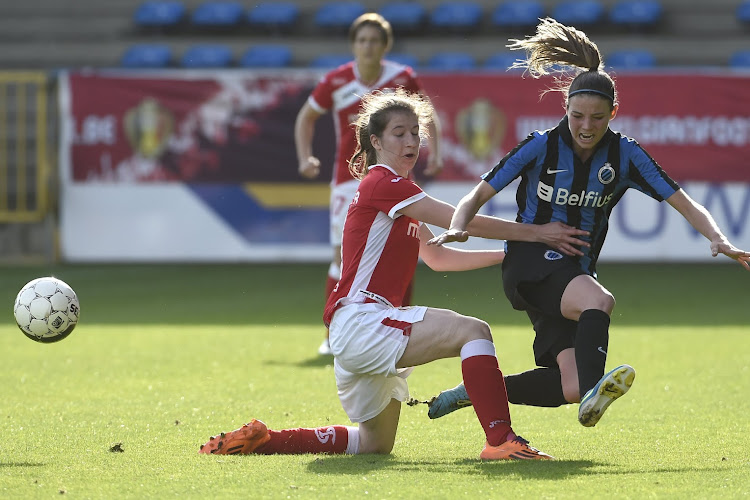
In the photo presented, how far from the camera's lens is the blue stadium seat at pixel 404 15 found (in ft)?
64.5

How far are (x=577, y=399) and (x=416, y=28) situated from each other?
15745 mm

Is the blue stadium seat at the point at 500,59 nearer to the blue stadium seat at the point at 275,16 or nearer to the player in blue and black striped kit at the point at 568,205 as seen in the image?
the blue stadium seat at the point at 275,16

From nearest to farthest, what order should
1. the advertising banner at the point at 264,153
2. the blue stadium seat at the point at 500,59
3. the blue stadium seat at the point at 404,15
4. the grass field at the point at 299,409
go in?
the grass field at the point at 299,409, the advertising banner at the point at 264,153, the blue stadium seat at the point at 500,59, the blue stadium seat at the point at 404,15

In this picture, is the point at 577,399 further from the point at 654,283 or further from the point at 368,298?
the point at 654,283

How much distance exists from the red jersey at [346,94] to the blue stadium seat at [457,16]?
39.0 feet

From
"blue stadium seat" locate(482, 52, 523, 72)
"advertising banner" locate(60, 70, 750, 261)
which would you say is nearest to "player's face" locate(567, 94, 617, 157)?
"advertising banner" locate(60, 70, 750, 261)

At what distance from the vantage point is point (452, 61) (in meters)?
18.8

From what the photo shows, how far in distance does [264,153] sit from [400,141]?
366 inches

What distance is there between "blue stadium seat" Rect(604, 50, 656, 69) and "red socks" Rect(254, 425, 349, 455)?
47.0 feet

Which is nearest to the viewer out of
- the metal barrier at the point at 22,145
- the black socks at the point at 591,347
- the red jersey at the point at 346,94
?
the black socks at the point at 591,347

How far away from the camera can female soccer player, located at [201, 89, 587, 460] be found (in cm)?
449

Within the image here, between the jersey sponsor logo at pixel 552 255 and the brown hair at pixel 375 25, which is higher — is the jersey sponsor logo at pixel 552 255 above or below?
below

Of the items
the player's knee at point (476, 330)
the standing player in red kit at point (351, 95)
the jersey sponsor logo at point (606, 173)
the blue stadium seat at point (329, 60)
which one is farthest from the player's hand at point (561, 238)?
the blue stadium seat at point (329, 60)

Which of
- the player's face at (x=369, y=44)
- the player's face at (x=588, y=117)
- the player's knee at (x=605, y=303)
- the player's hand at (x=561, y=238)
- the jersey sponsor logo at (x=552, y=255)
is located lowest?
the player's knee at (x=605, y=303)
